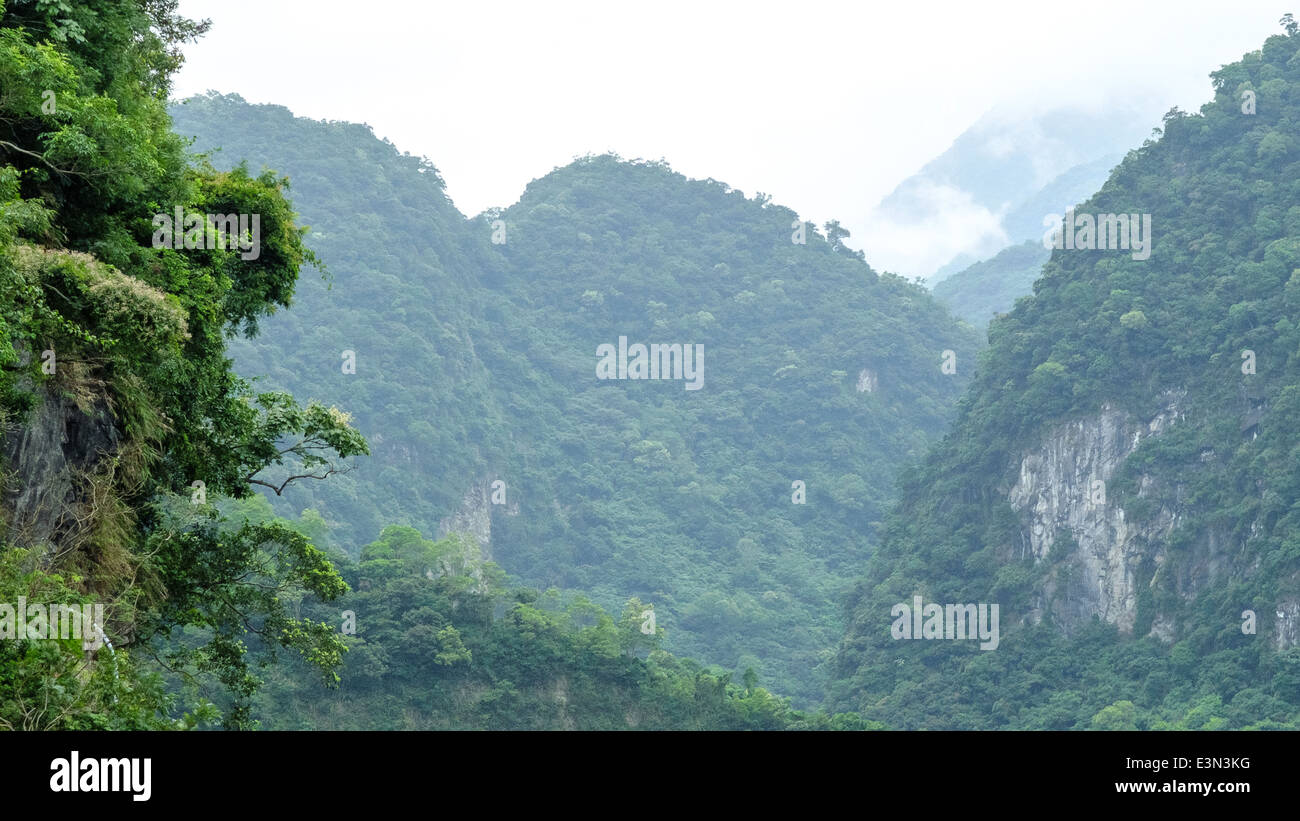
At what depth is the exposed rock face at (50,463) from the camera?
9.62 metres

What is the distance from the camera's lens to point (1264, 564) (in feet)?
144

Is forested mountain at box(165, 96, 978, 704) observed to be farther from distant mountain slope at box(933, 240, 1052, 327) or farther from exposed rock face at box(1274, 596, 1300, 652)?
distant mountain slope at box(933, 240, 1052, 327)

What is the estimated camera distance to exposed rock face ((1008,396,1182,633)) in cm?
4922

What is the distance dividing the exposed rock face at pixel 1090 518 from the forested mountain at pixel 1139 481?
0.08 m

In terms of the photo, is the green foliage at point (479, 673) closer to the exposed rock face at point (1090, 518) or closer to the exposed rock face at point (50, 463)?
the exposed rock face at point (1090, 518)

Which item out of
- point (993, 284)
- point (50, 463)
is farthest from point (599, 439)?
point (50, 463)

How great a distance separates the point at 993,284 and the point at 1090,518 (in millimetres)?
64321

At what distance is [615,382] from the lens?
276 ft

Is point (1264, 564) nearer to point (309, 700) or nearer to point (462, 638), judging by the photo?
point (462, 638)

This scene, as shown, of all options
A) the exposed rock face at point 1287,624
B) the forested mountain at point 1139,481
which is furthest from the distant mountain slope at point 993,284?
the exposed rock face at point 1287,624

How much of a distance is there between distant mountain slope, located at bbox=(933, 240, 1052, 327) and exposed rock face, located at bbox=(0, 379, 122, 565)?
3922 inches

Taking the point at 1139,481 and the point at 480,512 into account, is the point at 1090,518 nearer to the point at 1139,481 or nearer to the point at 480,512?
the point at 1139,481

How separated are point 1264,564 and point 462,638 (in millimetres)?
24232
